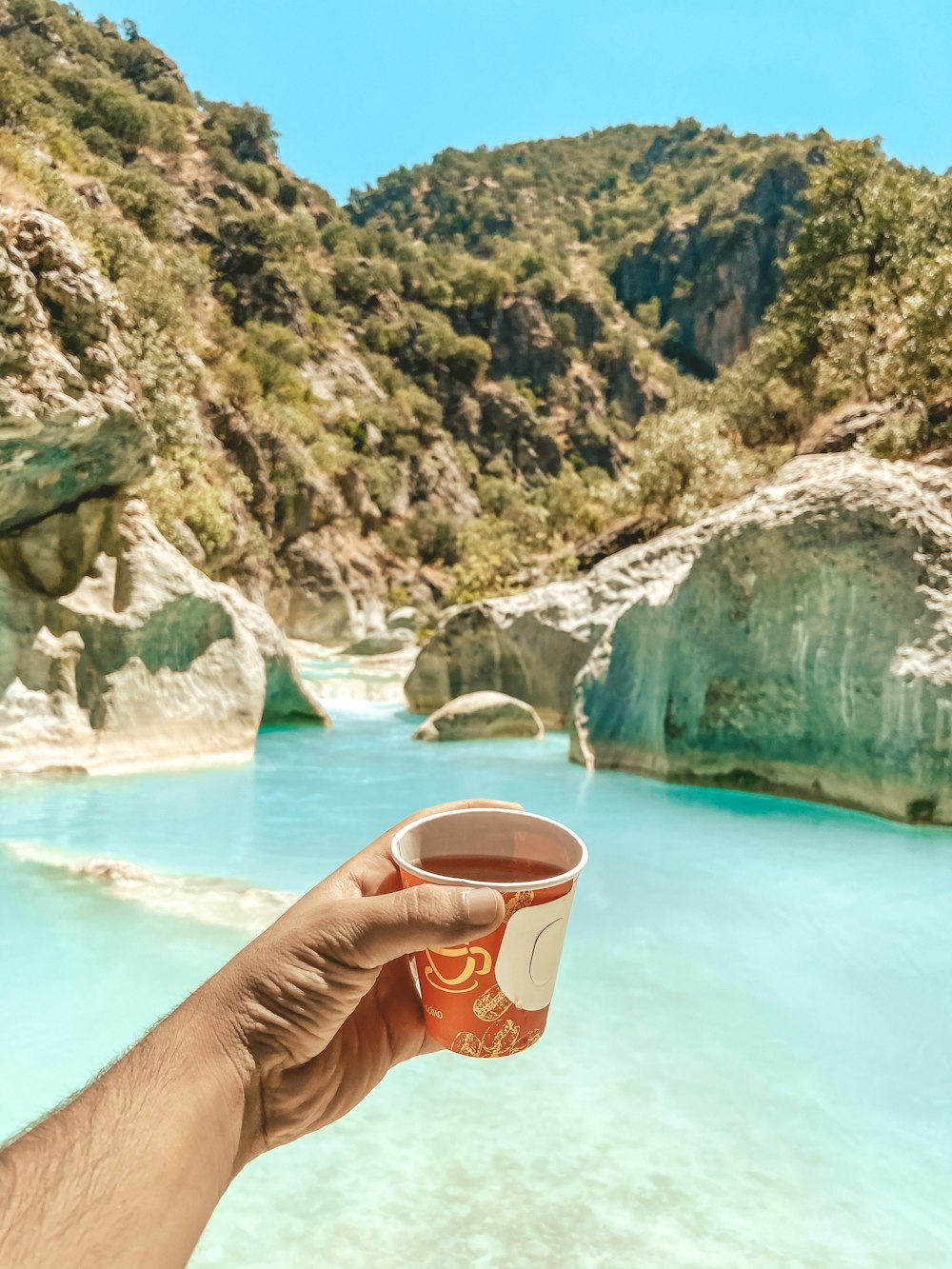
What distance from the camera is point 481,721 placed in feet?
36.7

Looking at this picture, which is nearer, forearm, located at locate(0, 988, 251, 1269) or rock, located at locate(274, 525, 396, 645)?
forearm, located at locate(0, 988, 251, 1269)

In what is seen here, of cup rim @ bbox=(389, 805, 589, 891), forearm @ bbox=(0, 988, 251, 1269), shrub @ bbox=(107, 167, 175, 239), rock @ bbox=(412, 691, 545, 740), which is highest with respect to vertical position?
shrub @ bbox=(107, 167, 175, 239)

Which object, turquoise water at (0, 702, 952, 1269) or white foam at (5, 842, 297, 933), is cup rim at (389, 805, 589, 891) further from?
white foam at (5, 842, 297, 933)

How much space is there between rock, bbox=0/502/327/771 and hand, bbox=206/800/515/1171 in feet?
25.0

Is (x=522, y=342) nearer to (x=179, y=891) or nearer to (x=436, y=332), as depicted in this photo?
(x=436, y=332)

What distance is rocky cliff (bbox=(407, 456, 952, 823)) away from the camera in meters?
6.42

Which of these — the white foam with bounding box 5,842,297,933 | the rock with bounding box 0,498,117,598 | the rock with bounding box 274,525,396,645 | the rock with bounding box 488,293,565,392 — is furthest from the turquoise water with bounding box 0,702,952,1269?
the rock with bounding box 488,293,565,392

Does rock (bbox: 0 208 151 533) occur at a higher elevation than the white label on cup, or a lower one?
higher

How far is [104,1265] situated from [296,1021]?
37 cm

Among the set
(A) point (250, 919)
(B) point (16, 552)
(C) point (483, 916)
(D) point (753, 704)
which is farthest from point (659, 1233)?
(B) point (16, 552)

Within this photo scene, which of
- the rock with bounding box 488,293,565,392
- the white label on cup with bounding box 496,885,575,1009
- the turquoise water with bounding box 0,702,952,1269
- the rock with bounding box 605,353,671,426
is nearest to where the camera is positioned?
the white label on cup with bounding box 496,885,575,1009

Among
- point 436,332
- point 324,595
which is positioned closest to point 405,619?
point 324,595

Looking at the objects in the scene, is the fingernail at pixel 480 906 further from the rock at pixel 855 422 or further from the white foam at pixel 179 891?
the rock at pixel 855 422

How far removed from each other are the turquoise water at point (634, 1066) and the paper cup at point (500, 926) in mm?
1092
